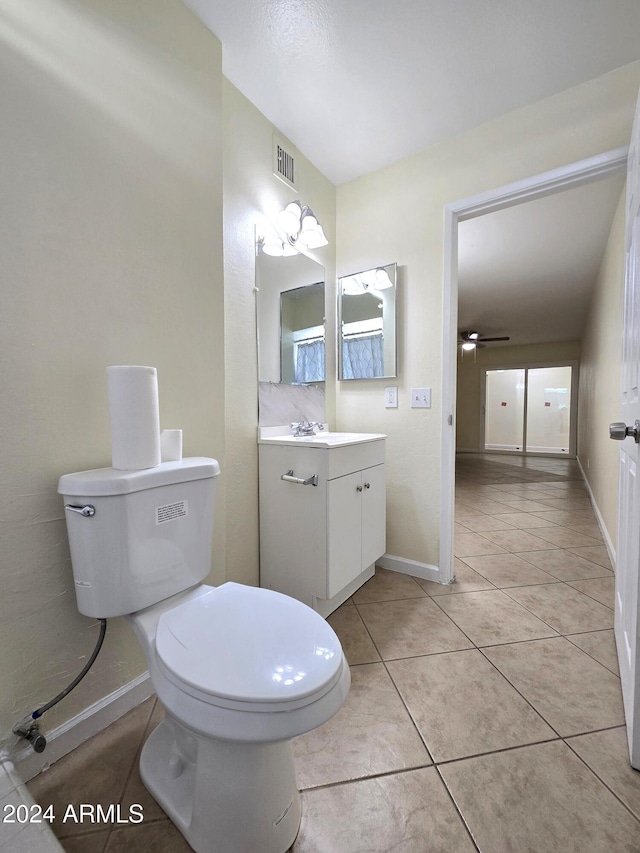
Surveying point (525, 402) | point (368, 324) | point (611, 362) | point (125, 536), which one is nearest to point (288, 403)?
point (368, 324)

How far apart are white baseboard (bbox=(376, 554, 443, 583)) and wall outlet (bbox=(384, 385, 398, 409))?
0.85 metres

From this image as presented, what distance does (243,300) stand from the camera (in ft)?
5.17

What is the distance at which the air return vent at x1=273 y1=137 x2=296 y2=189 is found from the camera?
1720mm

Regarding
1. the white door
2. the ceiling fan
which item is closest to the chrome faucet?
the white door

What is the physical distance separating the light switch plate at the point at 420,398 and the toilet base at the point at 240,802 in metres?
1.52

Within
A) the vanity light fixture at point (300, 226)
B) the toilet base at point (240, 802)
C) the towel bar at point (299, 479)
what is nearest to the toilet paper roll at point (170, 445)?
the towel bar at point (299, 479)

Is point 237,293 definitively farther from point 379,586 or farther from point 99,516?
point 379,586

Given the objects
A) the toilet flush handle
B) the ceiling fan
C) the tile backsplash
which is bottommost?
the toilet flush handle

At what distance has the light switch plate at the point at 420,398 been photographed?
190 cm

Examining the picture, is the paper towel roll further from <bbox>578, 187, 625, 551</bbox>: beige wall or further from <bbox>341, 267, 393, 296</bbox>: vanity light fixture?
<bbox>578, 187, 625, 551</bbox>: beige wall

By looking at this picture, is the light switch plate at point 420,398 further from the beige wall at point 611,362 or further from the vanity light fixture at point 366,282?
the beige wall at point 611,362

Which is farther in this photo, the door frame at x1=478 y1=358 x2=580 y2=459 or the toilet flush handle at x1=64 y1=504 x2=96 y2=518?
the door frame at x1=478 y1=358 x2=580 y2=459

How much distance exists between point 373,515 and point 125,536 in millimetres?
1190

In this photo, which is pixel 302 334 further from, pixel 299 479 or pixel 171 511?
pixel 171 511
